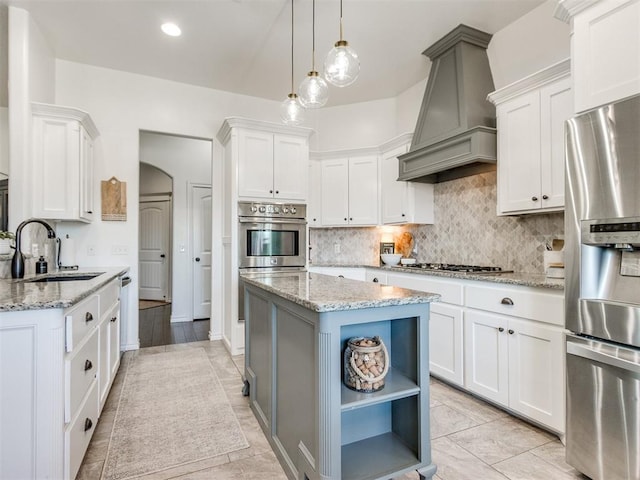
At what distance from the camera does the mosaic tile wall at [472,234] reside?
8.90 ft

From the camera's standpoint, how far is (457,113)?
3000mm

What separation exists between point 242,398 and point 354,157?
116 inches

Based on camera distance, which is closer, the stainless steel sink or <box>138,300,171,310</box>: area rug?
the stainless steel sink

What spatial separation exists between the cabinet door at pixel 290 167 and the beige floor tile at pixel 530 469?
9.73 feet

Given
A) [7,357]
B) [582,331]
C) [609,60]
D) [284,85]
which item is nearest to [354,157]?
[284,85]

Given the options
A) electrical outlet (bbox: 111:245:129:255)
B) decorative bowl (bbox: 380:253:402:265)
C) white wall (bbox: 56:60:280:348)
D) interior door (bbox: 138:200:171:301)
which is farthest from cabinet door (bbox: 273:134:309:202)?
interior door (bbox: 138:200:171:301)

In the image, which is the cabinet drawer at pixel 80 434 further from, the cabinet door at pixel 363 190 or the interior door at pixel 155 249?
the interior door at pixel 155 249

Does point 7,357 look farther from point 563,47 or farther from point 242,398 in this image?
point 563,47

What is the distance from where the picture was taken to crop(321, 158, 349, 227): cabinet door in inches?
168

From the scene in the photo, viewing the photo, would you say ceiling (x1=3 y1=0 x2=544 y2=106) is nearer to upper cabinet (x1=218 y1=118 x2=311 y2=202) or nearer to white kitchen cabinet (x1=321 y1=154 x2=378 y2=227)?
upper cabinet (x1=218 y1=118 x2=311 y2=202)

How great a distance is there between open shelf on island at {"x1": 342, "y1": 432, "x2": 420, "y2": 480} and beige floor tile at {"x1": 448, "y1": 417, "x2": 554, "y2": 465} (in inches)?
23.5

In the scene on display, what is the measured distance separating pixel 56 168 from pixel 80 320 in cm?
200

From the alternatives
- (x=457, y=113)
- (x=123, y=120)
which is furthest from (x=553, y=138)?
(x=123, y=120)

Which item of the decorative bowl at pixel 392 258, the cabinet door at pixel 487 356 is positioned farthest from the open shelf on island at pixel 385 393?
the decorative bowl at pixel 392 258
